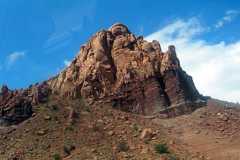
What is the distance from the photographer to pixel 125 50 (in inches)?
3290

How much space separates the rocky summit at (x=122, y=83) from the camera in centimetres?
7819

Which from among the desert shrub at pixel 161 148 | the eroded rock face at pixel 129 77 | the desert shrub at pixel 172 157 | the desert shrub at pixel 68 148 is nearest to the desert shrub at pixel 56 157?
the desert shrub at pixel 68 148

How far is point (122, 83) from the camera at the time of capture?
263 feet

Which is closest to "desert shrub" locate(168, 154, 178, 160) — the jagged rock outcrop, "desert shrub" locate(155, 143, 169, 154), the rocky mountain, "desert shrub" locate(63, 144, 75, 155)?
the rocky mountain

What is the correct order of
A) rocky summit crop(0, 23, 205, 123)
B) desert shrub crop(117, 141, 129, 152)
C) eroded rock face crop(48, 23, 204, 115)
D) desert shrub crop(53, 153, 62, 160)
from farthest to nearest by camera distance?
1. eroded rock face crop(48, 23, 204, 115)
2. rocky summit crop(0, 23, 205, 123)
3. desert shrub crop(117, 141, 129, 152)
4. desert shrub crop(53, 153, 62, 160)

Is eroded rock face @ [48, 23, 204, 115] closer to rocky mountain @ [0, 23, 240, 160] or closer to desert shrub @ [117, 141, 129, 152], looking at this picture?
rocky mountain @ [0, 23, 240, 160]

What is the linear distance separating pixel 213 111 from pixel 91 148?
17821 mm

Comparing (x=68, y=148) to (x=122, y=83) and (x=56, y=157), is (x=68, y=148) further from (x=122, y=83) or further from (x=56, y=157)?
(x=122, y=83)

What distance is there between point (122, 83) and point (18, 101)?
13.3m

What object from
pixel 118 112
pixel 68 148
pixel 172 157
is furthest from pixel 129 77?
pixel 172 157

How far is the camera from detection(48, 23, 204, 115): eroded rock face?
258ft

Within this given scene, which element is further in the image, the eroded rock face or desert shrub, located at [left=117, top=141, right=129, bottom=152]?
the eroded rock face

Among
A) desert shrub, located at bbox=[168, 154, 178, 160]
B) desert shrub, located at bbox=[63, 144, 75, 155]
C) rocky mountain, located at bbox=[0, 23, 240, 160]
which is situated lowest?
desert shrub, located at bbox=[168, 154, 178, 160]

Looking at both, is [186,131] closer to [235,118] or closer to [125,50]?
[235,118]
